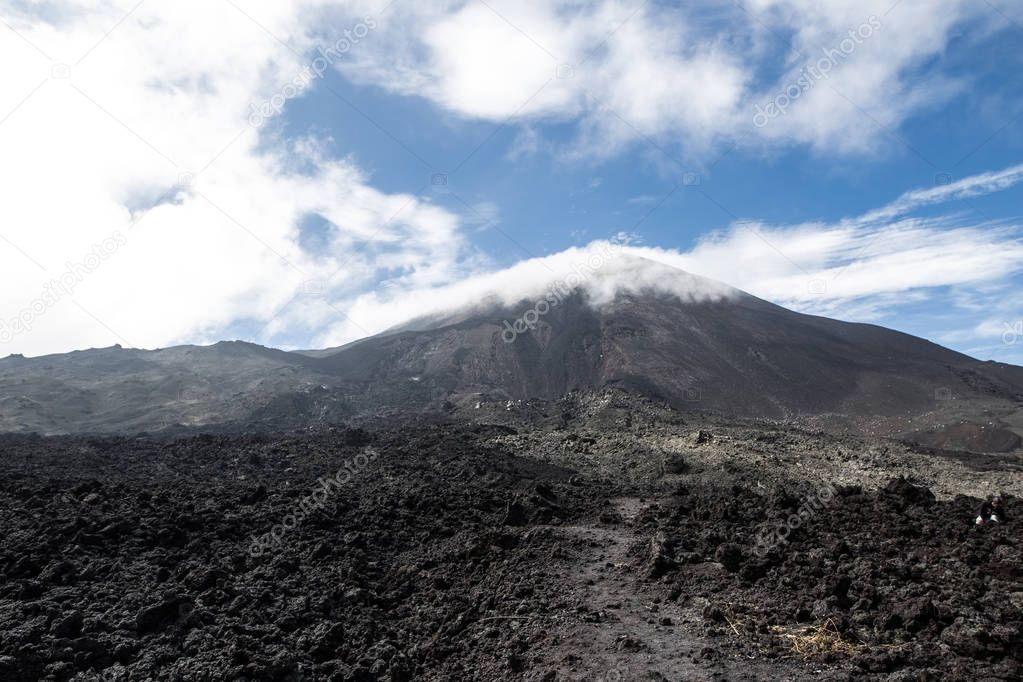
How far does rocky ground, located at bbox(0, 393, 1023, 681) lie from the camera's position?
7.30 m

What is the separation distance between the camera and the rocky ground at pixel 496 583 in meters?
7.30

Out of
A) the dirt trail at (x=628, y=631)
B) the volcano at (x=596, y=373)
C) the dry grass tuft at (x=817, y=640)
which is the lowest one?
the dirt trail at (x=628, y=631)

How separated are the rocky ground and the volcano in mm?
27927

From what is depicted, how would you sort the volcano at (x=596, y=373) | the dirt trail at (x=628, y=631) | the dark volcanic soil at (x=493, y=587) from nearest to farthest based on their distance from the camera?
the dirt trail at (x=628, y=631) < the dark volcanic soil at (x=493, y=587) < the volcano at (x=596, y=373)

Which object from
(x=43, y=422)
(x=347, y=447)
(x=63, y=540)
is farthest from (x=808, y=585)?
(x=43, y=422)

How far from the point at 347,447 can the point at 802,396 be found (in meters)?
42.7

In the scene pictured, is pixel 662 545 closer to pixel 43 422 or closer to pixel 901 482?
pixel 901 482

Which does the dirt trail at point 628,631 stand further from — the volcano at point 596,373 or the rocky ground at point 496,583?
the volcano at point 596,373

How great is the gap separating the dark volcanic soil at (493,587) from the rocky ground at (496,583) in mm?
36

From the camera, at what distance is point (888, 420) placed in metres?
48.0

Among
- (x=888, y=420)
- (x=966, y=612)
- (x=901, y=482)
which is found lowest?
(x=966, y=612)

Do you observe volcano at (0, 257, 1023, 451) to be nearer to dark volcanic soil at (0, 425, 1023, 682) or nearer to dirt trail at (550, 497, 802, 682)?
dark volcanic soil at (0, 425, 1023, 682)

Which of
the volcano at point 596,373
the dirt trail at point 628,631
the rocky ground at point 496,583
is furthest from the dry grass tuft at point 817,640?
the volcano at point 596,373

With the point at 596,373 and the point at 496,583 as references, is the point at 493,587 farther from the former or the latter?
the point at 596,373
